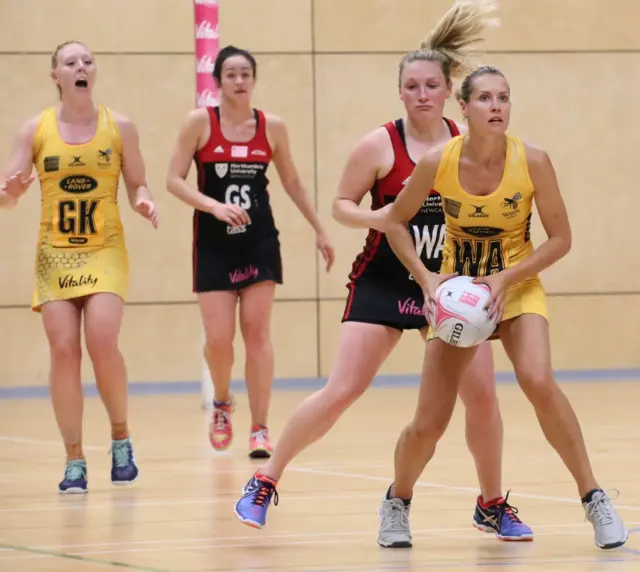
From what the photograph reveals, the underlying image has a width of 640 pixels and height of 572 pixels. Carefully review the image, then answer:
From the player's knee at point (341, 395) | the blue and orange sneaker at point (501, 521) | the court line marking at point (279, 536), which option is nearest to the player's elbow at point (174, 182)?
the player's knee at point (341, 395)

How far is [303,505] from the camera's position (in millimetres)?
5668

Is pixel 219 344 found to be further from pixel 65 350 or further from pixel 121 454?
pixel 65 350

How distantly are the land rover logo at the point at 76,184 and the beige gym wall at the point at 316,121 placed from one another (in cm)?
613

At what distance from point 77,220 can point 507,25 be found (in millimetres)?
7368

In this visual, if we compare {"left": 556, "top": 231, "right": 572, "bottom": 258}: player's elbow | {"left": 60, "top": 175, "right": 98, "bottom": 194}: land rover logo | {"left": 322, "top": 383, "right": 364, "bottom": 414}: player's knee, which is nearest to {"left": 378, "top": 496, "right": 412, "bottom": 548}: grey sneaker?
{"left": 322, "top": 383, "right": 364, "bottom": 414}: player's knee

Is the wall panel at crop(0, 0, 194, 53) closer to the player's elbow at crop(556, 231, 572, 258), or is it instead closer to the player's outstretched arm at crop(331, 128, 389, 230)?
the player's outstretched arm at crop(331, 128, 389, 230)

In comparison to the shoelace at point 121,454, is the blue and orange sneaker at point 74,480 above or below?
below

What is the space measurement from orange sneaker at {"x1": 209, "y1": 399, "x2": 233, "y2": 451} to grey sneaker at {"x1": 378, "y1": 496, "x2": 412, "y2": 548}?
282 centimetres

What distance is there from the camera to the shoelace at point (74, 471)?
6168mm

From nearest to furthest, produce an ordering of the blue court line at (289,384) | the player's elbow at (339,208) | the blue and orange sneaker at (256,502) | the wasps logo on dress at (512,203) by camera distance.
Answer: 1. the wasps logo on dress at (512,203)
2. the blue and orange sneaker at (256,502)
3. the player's elbow at (339,208)
4. the blue court line at (289,384)

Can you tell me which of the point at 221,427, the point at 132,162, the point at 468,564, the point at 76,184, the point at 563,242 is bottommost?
the point at 468,564

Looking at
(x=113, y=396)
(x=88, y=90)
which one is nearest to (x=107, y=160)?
(x=88, y=90)

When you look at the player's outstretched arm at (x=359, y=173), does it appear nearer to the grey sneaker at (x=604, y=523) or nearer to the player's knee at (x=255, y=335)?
the grey sneaker at (x=604, y=523)

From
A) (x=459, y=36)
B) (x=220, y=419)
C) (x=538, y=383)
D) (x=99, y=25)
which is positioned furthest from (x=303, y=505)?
(x=99, y=25)
